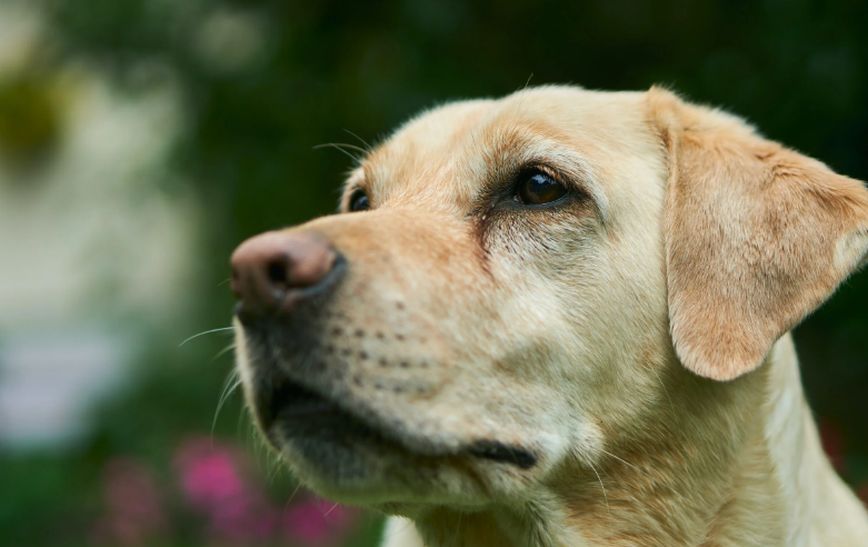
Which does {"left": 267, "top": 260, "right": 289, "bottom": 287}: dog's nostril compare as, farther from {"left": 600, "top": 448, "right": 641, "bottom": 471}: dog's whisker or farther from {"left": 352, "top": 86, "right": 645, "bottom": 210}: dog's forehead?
{"left": 600, "top": 448, "right": 641, "bottom": 471}: dog's whisker

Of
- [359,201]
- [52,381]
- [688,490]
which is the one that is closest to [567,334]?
[688,490]

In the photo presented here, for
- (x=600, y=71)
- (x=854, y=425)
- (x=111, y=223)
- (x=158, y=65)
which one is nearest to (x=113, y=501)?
(x=111, y=223)

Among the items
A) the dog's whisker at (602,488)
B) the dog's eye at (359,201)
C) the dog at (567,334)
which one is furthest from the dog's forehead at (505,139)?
the dog's whisker at (602,488)

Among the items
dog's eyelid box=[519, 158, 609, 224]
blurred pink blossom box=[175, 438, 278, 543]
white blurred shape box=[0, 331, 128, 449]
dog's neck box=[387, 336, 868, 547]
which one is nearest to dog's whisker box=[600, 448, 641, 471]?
dog's neck box=[387, 336, 868, 547]

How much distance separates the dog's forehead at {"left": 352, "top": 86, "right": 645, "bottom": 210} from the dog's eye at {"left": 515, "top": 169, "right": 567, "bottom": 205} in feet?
0.18

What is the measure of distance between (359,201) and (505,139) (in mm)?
675

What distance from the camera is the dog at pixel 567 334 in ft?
7.82

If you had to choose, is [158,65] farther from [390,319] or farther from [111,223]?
[390,319]

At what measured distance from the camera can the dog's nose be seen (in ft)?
7.57

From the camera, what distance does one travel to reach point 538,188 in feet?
9.21

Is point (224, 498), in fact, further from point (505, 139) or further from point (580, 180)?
point (580, 180)

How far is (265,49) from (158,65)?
0.59m

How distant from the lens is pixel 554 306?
2.63m

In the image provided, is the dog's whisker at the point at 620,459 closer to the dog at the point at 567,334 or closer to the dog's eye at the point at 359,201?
the dog at the point at 567,334
